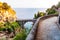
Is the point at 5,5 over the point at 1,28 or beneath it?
over

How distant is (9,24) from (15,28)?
1.48 meters

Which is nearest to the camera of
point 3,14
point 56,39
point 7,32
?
point 56,39

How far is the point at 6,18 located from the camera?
41.6 meters

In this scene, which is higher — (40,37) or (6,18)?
(40,37)

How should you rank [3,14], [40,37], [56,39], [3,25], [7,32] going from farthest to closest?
[3,14] < [3,25] < [7,32] < [40,37] < [56,39]

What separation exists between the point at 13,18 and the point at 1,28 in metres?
6.87

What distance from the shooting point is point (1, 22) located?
39.7 m

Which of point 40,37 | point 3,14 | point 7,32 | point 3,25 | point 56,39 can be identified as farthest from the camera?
point 3,14

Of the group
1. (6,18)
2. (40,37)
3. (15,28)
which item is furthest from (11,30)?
(40,37)

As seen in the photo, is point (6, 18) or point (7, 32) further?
Answer: point (6, 18)

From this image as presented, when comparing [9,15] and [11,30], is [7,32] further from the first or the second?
[9,15]

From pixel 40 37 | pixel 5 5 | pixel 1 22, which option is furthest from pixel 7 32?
pixel 40 37

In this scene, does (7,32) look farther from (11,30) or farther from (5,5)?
(5,5)

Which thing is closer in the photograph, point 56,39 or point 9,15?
point 56,39
